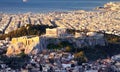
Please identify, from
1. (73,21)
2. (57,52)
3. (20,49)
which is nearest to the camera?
(57,52)

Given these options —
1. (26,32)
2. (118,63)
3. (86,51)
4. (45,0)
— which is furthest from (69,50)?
(45,0)

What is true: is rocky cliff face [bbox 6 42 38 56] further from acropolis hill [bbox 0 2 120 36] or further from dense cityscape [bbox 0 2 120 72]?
acropolis hill [bbox 0 2 120 36]

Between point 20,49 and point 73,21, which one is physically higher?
point 20,49

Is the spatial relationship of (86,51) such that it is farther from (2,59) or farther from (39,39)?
(2,59)

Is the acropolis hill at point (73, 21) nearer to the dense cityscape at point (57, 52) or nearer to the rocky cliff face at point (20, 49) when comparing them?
the dense cityscape at point (57, 52)

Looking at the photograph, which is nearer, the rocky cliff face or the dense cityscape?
the dense cityscape

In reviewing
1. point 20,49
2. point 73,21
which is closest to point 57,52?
point 20,49

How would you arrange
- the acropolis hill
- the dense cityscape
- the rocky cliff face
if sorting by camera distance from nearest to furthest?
the dense cityscape, the rocky cliff face, the acropolis hill

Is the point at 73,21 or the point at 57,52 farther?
the point at 73,21

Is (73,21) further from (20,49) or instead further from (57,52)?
(57,52)

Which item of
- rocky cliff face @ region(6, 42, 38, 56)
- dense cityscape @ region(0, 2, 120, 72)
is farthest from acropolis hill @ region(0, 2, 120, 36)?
rocky cliff face @ region(6, 42, 38, 56)

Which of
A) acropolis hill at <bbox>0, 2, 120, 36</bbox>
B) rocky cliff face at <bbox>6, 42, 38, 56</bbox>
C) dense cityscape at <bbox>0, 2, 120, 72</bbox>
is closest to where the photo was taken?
dense cityscape at <bbox>0, 2, 120, 72</bbox>

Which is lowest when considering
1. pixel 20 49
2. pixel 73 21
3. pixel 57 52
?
pixel 73 21
